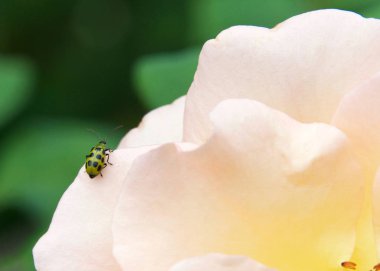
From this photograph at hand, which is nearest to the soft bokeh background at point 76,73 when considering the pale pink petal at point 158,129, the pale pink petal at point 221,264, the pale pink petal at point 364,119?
the pale pink petal at point 158,129

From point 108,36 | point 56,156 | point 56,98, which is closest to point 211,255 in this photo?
point 56,156

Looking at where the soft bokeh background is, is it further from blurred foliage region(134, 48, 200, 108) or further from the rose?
→ the rose

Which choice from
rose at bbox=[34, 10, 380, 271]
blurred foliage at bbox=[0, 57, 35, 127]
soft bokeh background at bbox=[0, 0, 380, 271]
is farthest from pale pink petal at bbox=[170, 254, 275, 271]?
blurred foliage at bbox=[0, 57, 35, 127]

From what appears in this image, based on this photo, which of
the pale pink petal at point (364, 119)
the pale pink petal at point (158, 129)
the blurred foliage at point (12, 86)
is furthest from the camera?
the blurred foliage at point (12, 86)

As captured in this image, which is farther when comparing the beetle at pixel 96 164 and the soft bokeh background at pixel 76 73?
the soft bokeh background at pixel 76 73

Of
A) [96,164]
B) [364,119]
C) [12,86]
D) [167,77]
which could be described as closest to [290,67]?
[364,119]

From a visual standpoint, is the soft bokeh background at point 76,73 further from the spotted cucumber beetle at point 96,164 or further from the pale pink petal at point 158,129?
the spotted cucumber beetle at point 96,164
